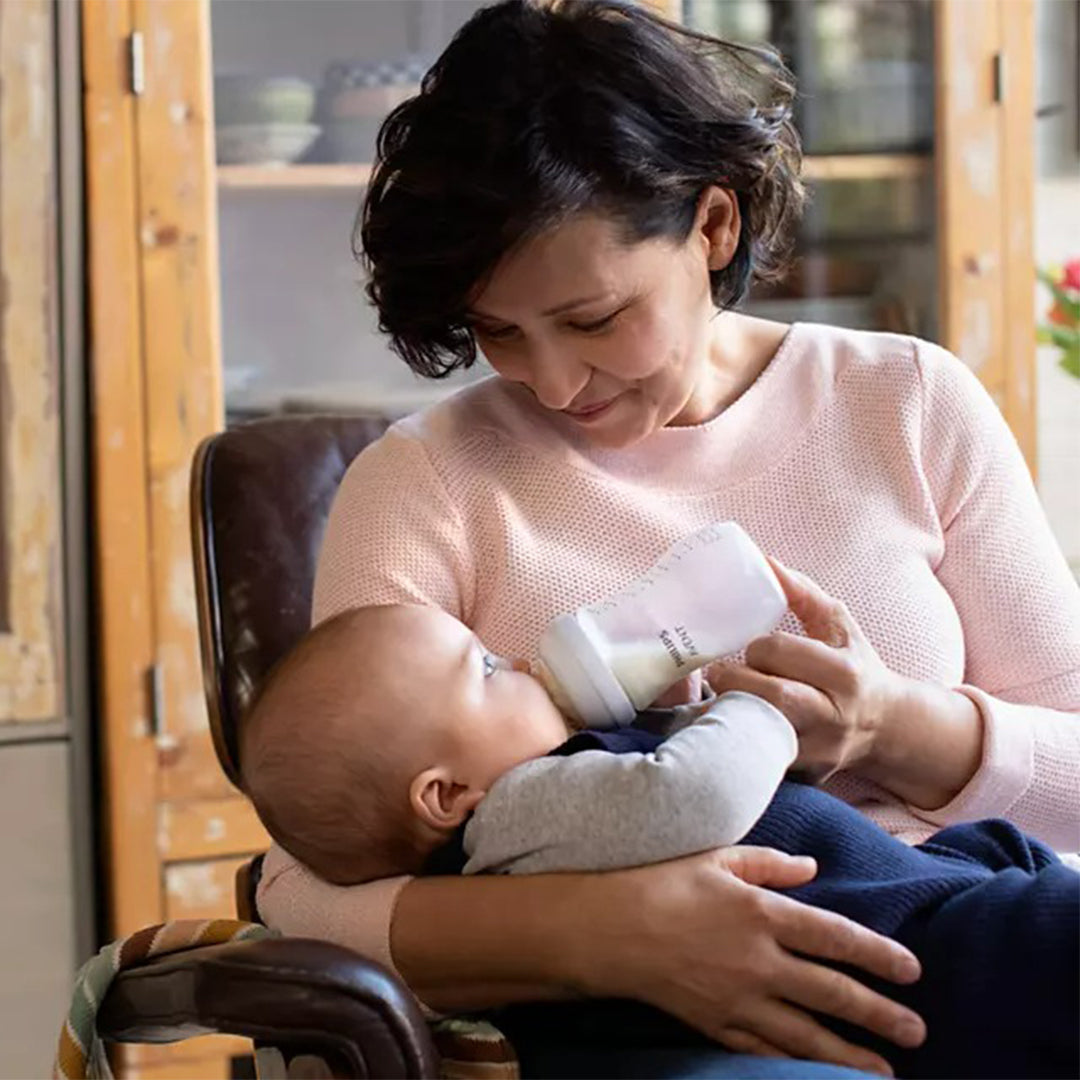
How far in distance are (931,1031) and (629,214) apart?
2.07ft

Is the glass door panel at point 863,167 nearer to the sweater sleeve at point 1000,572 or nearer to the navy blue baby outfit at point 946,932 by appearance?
the sweater sleeve at point 1000,572

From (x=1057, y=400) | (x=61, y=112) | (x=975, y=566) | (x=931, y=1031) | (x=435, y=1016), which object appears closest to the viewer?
(x=931, y=1031)

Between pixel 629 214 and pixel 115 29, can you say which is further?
pixel 115 29

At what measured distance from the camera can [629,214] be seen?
4.89ft

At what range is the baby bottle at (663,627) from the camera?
133cm

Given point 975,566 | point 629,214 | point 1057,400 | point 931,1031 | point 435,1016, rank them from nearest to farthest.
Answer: point 931,1031
point 435,1016
point 629,214
point 975,566
point 1057,400

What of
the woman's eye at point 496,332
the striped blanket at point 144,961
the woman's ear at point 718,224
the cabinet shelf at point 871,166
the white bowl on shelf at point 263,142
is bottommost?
the striped blanket at point 144,961

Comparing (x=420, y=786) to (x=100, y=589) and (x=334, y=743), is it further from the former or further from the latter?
(x=100, y=589)

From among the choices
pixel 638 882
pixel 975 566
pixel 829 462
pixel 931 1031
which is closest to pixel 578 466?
pixel 829 462

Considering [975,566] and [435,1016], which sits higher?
[975,566]

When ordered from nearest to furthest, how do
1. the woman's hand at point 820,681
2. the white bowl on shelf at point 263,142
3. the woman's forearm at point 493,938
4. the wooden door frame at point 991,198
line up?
the woman's forearm at point 493,938, the woman's hand at point 820,681, the white bowl on shelf at point 263,142, the wooden door frame at point 991,198

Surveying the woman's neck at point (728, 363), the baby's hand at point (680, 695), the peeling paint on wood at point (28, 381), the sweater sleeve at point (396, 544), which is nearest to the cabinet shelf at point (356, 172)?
the peeling paint on wood at point (28, 381)

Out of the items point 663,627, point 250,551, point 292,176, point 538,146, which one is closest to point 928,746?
point 663,627

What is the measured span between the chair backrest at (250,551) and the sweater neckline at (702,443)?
1.16 ft
